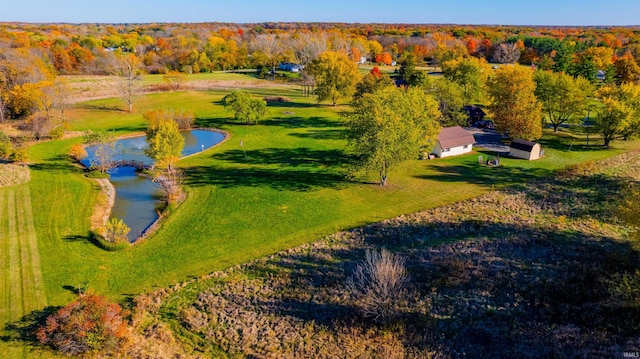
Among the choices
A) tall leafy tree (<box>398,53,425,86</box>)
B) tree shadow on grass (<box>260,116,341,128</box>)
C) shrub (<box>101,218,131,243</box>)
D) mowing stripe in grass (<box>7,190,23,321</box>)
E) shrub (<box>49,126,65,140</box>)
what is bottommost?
mowing stripe in grass (<box>7,190,23,321</box>)

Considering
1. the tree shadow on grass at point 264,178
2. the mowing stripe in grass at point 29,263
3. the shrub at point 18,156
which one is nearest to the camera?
the mowing stripe in grass at point 29,263

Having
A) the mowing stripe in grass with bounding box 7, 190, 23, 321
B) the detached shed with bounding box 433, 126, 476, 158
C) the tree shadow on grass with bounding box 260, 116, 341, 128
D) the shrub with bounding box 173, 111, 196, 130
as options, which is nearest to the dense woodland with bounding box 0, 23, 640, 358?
the mowing stripe in grass with bounding box 7, 190, 23, 321

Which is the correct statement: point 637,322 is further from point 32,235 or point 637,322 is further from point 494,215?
point 32,235

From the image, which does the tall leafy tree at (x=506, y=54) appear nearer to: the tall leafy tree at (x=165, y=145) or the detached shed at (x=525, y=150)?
the detached shed at (x=525, y=150)

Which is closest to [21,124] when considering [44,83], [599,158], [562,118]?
[44,83]

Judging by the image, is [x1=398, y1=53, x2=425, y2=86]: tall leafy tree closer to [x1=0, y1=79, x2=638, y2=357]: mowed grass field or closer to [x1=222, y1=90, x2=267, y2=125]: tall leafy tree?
[x1=0, y1=79, x2=638, y2=357]: mowed grass field

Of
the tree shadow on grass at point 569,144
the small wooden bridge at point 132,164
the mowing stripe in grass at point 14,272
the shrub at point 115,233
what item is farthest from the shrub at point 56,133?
the tree shadow on grass at point 569,144
